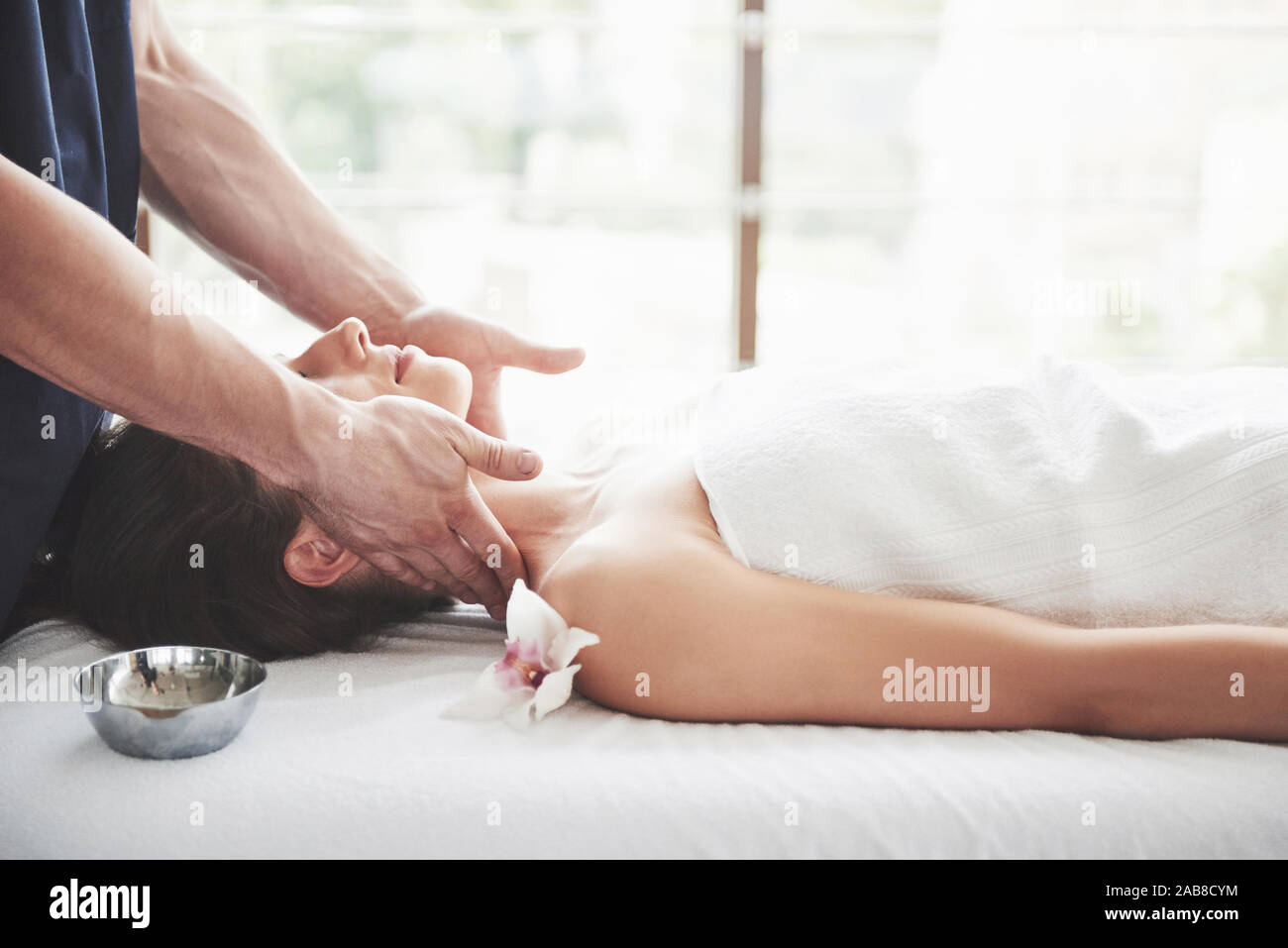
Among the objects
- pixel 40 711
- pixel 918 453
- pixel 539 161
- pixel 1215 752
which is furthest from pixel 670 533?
pixel 539 161

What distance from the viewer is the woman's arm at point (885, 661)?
1.00m

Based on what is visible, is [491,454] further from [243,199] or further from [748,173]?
[748,173]

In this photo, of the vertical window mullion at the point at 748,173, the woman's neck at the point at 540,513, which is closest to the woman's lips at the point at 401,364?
the woman's neck at the point at 540,513

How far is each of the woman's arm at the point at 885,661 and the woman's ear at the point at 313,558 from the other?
383 mm

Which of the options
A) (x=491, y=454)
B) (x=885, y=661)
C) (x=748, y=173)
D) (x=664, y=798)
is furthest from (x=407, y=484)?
(x=748, y=173)

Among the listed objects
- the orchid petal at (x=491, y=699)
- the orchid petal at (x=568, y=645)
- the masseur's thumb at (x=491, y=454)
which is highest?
the masseur's thumb at (x=491, y=454)

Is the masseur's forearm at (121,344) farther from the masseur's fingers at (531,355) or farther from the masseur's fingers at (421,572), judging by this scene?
the masseur's fingers at (531,355)

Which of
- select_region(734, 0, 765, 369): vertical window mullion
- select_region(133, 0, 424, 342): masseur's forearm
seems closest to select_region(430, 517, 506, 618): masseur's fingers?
select_region(133, 0, 424, 342): masseur's forearm

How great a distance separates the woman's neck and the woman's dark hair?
0.74ft

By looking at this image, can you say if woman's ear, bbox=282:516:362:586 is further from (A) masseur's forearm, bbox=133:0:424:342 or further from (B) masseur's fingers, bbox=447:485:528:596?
(A) masseur's forearm, bbox=133:0:424:342

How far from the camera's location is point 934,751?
39.6 inches

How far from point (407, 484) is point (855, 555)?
1.68 ft

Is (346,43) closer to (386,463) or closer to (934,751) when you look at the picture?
(386,463)

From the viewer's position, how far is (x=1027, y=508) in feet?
3.73
